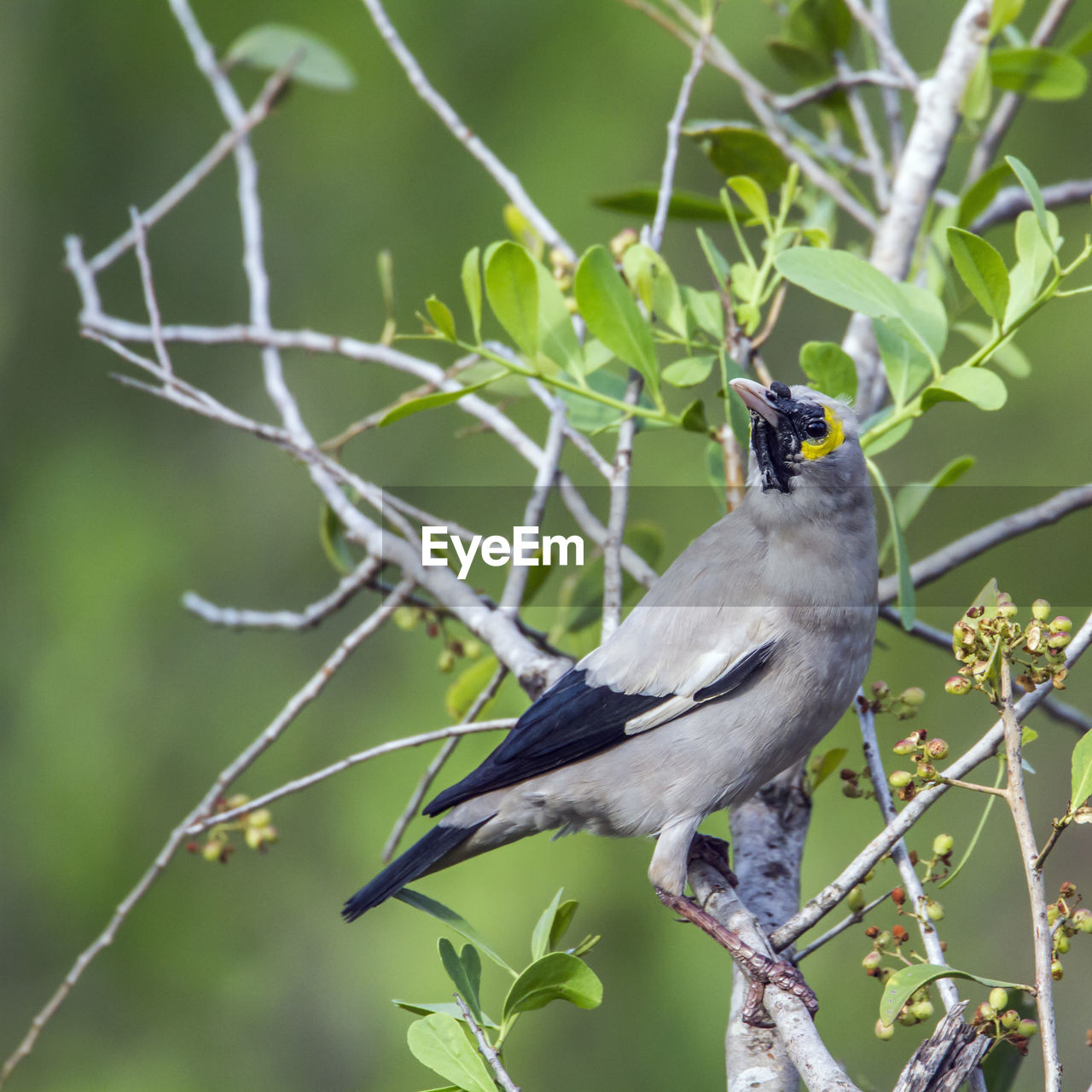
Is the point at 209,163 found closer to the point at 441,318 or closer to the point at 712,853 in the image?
the point at 441,318

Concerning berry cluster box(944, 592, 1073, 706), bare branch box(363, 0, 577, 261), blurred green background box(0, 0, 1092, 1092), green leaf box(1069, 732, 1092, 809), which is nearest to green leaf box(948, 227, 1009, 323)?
berry cluster box(944, 592, 1073, 706)

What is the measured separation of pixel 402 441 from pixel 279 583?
2.73ft

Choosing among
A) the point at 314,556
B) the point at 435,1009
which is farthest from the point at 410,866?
the point at 314,556

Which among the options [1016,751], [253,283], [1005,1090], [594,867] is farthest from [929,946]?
[594,867]

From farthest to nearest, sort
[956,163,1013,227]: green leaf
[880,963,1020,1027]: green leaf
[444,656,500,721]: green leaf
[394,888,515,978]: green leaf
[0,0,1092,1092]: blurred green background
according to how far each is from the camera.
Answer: [0,0,1092,1092]: blurred green background
[444,656,500,721]: green leaf
[956,163,1013,227]: green leaf
[394,888,515,978]: green leaf
[880,963,1020,1027]: green leaf

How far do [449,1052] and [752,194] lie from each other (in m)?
1.50

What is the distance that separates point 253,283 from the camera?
2.73m

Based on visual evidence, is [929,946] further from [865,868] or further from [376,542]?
[376,542]

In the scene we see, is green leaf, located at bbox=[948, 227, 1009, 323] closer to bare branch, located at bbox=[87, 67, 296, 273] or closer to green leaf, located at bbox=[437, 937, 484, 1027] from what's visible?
green leaf, located at bbox=[437, 937, 484, 1027]

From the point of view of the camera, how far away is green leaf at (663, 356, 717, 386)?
2.04m

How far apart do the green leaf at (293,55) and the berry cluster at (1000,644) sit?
2.26 meters

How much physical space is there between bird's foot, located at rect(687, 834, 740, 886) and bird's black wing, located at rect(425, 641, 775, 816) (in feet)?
0.81

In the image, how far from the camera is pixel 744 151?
7.92 feet

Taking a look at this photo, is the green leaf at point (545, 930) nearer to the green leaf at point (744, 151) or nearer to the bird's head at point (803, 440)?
the bird's head at point (803, 440)
